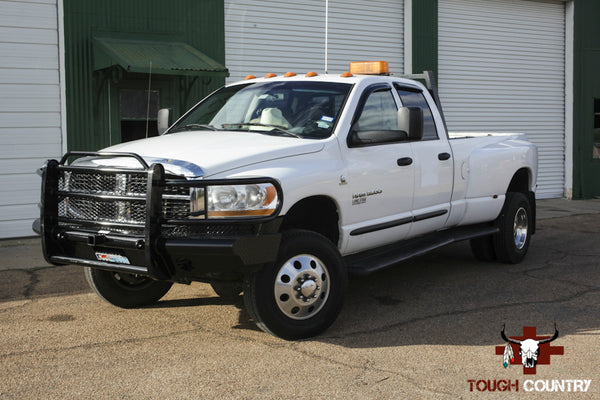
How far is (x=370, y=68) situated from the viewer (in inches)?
263

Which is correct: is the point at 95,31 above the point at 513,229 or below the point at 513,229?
above

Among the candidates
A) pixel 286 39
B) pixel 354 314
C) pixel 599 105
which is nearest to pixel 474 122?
pixel 599 105

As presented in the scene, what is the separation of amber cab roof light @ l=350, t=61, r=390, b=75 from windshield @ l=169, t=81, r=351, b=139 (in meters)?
0.80

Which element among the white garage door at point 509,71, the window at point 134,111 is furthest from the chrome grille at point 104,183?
the white garage door at point 509,71

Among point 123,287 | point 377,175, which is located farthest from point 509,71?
point 123,287

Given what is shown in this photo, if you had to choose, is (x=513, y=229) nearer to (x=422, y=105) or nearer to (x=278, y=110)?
(x=422, y=105)

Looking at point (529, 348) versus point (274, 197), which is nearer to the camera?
point (274, 197)

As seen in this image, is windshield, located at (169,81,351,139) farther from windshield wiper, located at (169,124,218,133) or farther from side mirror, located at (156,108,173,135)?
side mirror, located at (156,108,173,135)

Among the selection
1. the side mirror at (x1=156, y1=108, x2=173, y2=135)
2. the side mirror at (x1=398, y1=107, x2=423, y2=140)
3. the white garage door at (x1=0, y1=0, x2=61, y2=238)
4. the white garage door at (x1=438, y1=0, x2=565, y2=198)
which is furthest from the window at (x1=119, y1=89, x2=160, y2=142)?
the white garage door at (x1=438, y1=0, x2=565, y2=198)

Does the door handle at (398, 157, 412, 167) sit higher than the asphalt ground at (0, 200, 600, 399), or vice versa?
the door handle at (398, 157, 412, 167)

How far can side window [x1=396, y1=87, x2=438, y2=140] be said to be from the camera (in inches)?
256

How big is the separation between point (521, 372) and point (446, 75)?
11.0m

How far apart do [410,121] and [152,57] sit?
18.9ft

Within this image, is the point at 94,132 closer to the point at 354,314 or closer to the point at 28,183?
the point at 28,183
